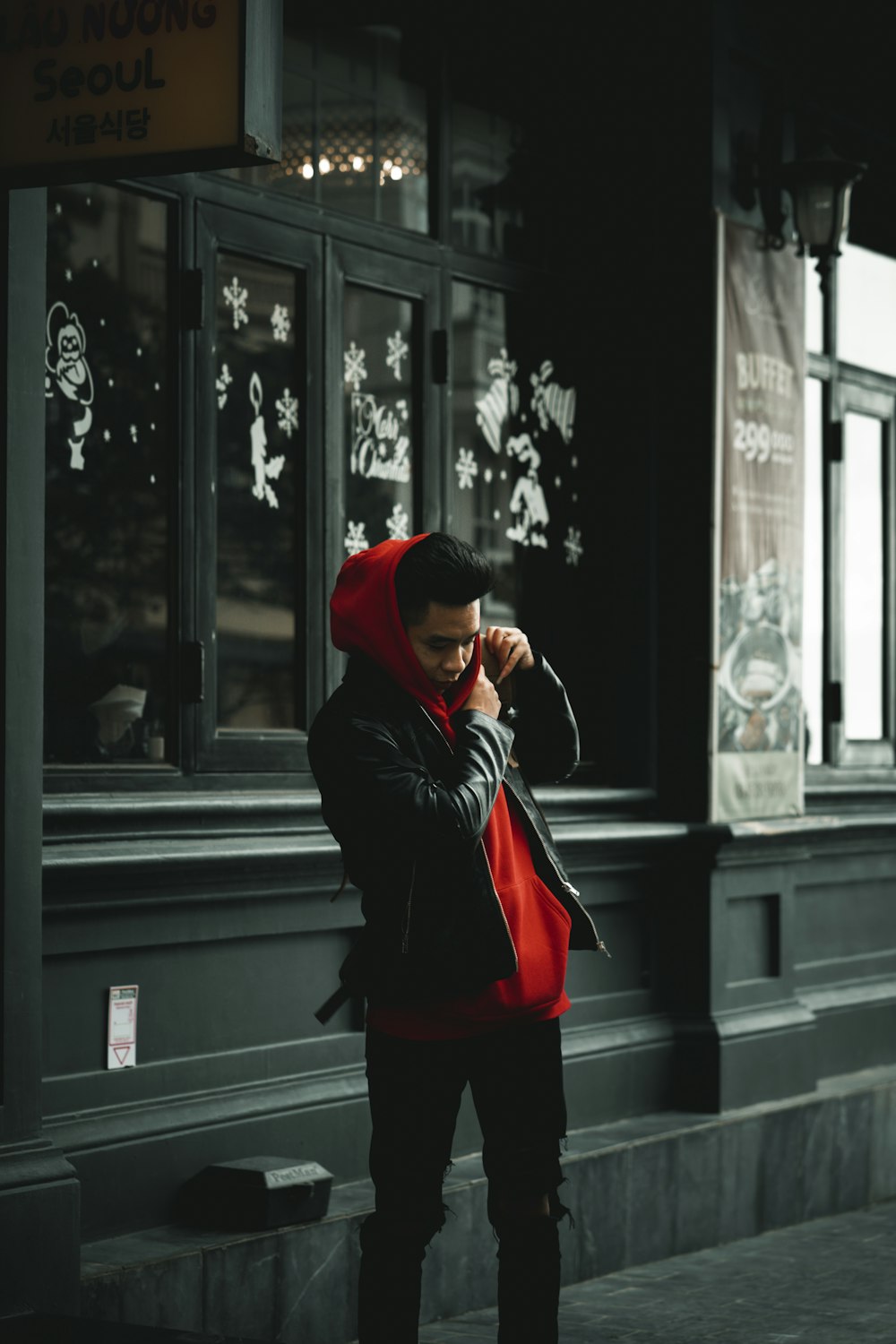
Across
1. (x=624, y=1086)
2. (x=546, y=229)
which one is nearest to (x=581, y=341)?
(x=546, y=229)

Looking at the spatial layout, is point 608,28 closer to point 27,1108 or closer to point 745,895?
point 745,895

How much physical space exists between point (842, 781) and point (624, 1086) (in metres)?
2.43

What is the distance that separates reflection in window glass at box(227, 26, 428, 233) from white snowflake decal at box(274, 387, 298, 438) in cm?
66

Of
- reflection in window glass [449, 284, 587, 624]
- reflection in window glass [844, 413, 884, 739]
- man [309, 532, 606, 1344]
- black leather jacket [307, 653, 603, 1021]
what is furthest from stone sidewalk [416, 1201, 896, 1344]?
reflection in window glass [844, 413, 884, 739]

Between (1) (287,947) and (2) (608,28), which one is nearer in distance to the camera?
(1) (287,947)

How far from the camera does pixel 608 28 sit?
24.5ft

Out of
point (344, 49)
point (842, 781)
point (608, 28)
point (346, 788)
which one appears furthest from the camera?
point (842, 781)

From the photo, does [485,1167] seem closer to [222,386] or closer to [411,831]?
Answer: [411,831]

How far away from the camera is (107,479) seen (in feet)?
17.9

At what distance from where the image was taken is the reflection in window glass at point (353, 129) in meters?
6.24

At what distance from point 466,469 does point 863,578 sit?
119 inches

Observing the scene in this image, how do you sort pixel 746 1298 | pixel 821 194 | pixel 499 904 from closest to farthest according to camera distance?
1. pixel 499 904
2. pixel 746 1298
3. pixel 821 194

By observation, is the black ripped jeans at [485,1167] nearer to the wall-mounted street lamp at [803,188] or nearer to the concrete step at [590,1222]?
the concrete step at [590,1222]

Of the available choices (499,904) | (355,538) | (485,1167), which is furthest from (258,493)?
(485,1167)
